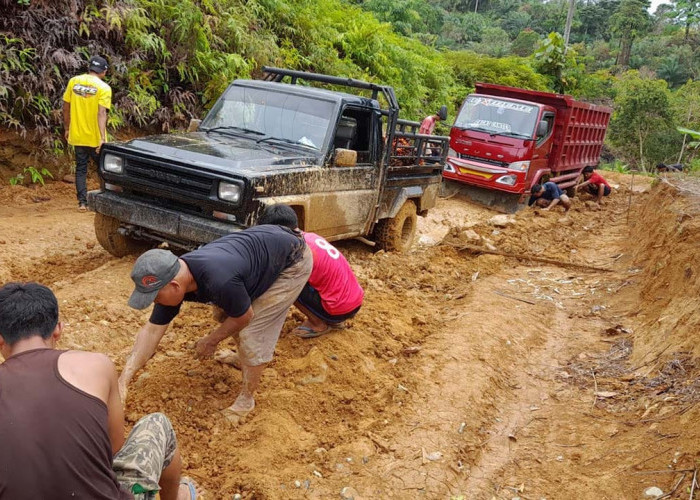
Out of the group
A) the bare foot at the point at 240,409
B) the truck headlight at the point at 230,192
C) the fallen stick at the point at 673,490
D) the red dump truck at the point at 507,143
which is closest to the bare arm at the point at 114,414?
the bare foot at the point at 240,409

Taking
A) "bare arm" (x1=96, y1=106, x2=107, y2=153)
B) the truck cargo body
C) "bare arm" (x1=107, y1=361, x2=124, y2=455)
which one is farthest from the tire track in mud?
the truck cargo body

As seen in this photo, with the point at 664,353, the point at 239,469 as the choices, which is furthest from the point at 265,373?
the point at 664,353

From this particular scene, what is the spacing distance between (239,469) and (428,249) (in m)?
6.08

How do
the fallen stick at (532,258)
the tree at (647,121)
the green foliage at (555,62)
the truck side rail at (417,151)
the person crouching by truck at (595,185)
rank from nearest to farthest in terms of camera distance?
1. the truck side rail at (417,151)
2. the fallen stick at (532,258)
3. the person crouching by truck at (595,185)
4. the green foliage at (555,62)
5. the tree at (647,121)

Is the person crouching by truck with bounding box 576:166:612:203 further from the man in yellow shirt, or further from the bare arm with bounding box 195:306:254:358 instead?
the bare arm with bounding box 195:306:254:358

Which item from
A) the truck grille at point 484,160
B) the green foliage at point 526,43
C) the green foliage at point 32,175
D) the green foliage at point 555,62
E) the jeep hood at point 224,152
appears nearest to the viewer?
the jeep hood at point 224,152

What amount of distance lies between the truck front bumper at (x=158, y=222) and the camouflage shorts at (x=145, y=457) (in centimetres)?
271

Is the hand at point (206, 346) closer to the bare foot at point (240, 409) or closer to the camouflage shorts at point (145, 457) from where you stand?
the bare foot at point (240, 409)

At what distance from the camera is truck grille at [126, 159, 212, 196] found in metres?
5.58

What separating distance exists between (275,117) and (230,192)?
1.62 meters

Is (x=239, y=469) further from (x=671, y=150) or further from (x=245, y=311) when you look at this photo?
(x=671, y=150)

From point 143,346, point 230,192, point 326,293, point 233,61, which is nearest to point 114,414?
point 143,346

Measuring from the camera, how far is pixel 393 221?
8.44 meters

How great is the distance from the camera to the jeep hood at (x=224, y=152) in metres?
5.67
